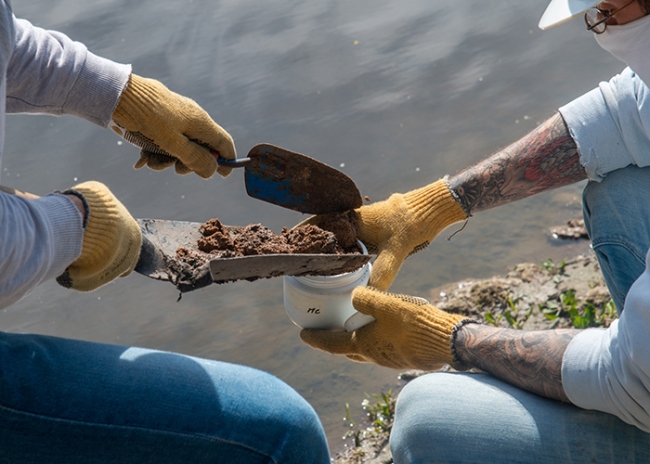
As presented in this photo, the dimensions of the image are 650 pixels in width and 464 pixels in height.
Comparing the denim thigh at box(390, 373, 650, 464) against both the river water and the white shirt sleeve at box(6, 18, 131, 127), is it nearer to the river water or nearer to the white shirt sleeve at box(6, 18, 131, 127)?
the river water

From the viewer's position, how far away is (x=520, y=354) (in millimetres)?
1854

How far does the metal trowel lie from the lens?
197 cm

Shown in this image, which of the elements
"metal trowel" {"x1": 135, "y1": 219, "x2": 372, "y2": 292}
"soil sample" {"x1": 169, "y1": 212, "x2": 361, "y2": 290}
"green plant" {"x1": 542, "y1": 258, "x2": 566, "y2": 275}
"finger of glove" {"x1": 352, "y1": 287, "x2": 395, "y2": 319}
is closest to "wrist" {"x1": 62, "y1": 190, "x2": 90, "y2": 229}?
"metal trowel" {"x1": 135, "y1": 219, "x2": 372, "y2": 292}

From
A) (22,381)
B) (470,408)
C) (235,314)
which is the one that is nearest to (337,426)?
(235,314)

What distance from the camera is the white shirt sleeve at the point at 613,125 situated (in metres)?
2.17

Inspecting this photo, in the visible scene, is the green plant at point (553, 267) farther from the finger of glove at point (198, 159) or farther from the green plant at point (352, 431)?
the finger of glove at point (198, 159)

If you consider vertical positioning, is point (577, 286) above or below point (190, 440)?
below

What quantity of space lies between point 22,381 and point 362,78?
4071 millimetres

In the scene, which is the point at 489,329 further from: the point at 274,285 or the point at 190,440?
the point at 274,285

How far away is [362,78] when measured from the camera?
16.7ft

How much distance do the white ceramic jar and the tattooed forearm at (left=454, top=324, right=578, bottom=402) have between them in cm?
37

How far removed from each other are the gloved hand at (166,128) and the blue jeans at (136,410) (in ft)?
2.92

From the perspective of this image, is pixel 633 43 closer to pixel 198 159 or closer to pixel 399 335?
pixel 399 335

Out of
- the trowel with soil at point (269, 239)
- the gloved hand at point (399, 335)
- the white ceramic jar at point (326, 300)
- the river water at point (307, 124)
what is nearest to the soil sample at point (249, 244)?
the trowel with soil at point (269, 239)
